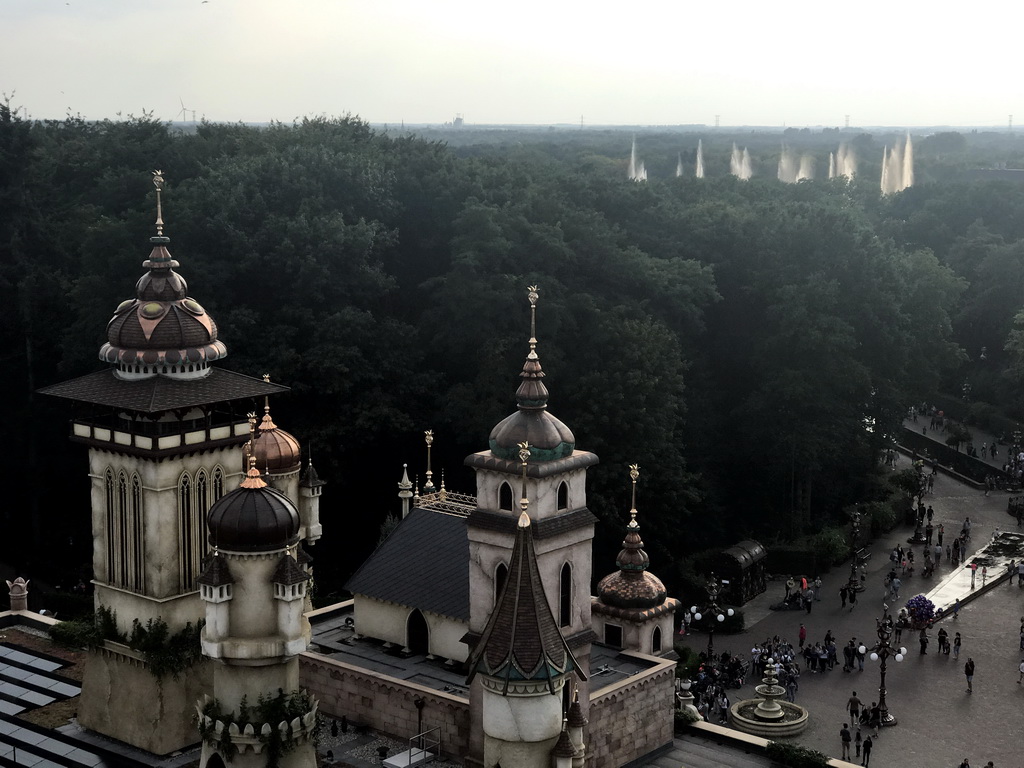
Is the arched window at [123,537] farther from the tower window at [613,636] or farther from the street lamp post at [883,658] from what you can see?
the street lamp post at [883,658]

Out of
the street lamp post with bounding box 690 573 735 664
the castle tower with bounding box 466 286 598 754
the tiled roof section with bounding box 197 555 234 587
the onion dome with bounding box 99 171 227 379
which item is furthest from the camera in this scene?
the street lamp post with bounding box 690 573 735 664

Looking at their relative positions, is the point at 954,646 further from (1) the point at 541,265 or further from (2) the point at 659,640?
(1) the point at 541,265

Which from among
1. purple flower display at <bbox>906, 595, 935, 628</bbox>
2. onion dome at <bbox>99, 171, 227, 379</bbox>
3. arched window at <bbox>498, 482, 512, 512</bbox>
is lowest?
purple flower display at <bbox>906, 595, 935, 628</bbox>

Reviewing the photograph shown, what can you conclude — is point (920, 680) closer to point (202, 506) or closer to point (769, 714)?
point (769, 714)

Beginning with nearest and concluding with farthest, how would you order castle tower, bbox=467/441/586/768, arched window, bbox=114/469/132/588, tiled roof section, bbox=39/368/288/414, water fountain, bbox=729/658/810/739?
castle tower, bbox=467/441/586/768 → tiled roof section, bbox=39/368/288/414 → arched window, bbox=114/469/132/588 → water fountain, bbox=729/658/810/739

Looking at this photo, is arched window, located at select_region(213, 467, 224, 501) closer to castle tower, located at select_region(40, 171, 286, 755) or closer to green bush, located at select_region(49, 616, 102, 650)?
castle tower, located at select_region(40, 171, 286, 755)

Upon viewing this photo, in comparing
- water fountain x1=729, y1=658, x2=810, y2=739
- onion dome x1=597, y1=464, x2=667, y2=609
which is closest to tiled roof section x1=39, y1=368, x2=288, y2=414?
onion dome x1=597, y1=464, x2=667, y2=609

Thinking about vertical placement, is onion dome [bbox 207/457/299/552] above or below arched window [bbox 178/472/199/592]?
above

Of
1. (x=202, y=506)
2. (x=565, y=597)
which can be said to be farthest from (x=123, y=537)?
(x=565, y=597)

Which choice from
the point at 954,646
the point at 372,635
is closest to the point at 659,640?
the point at 372,635
